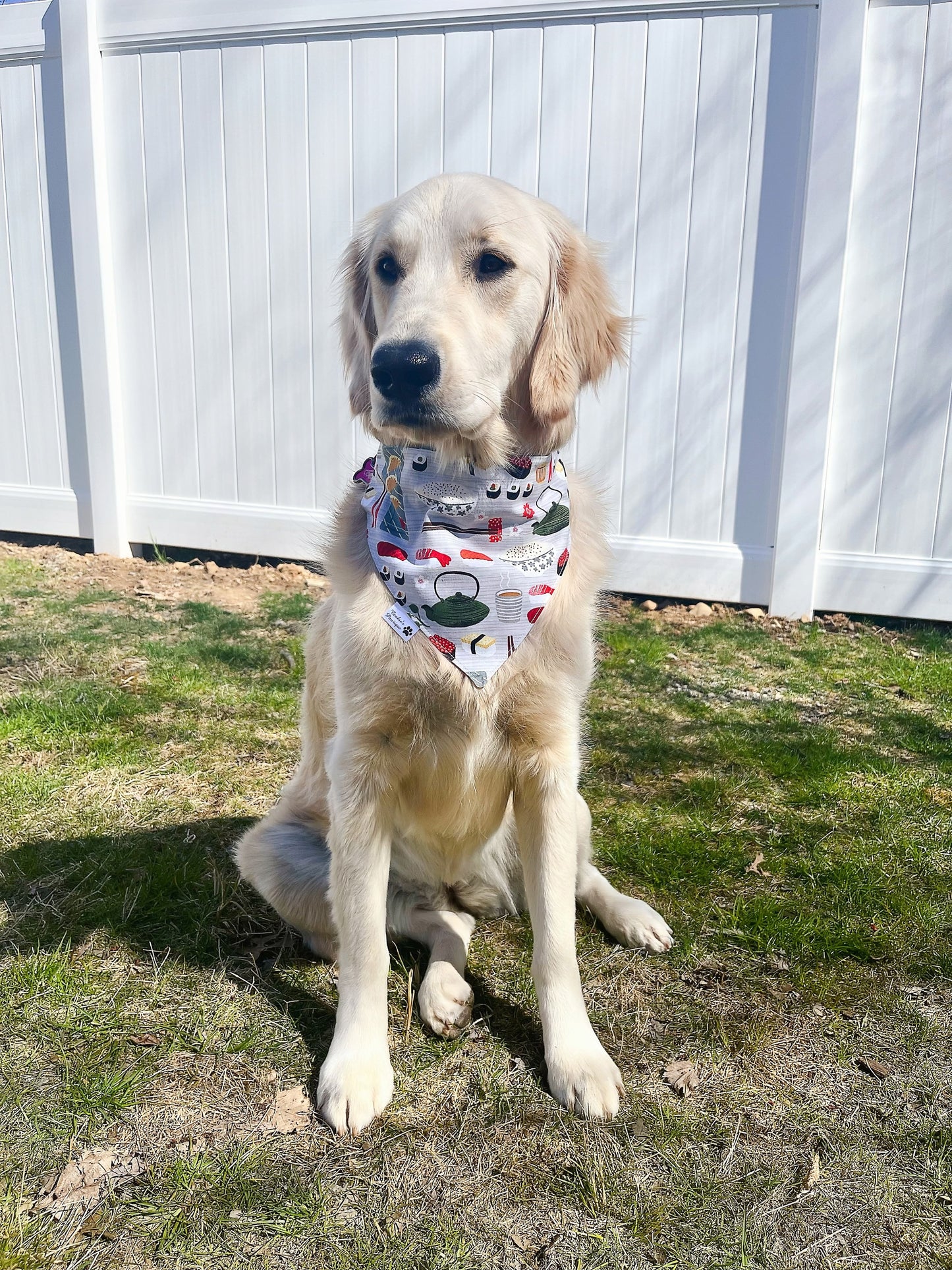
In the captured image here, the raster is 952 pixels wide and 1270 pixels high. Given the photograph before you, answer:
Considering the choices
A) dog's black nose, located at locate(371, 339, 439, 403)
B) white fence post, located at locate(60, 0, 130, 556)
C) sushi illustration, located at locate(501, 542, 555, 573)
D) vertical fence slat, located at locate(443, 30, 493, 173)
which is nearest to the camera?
dog's black nose, located at locate(371, 339, 439, 403)

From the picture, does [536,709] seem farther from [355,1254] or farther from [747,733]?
[747,733]

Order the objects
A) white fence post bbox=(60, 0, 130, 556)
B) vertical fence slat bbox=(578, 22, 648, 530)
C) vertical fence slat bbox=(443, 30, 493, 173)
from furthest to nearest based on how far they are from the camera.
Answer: white fence post bbox=(60, 0, 130, 556)
vertical fence slat bbox=(443, 30, 493, 173)
vertical fence slat bbox=(578, 22, 648, 530)

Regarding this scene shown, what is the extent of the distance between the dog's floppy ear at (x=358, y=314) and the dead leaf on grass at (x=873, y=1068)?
5.35 ft

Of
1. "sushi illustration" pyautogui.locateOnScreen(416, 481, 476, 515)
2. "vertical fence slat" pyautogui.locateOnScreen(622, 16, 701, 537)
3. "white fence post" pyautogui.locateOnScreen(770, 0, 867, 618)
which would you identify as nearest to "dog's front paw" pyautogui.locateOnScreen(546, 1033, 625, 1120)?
"sushi illustration" pyautogui.locateOnScreen(416, 481, 476, 515)

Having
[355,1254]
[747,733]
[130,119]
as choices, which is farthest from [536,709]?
[130,119]

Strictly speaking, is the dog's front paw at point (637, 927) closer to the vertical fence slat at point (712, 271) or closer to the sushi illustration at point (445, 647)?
the sushi illustration at point (445, 647)

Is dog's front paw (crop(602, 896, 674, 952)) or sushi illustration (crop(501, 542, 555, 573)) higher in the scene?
sushi illustration (crop(501, 542, 555, 573))

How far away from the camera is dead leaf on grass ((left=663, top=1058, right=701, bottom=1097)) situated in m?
1.73

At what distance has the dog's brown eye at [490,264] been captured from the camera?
179 cm

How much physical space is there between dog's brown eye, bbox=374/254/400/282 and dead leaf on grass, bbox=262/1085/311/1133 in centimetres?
157

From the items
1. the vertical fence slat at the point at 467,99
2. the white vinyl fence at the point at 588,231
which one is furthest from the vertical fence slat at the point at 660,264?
the vertical fence slat at the point at 467,99

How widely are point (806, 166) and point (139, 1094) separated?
4.65 meters

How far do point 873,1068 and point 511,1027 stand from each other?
0.70 meters

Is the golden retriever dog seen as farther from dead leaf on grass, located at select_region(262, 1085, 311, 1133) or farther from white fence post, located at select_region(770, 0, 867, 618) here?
white fence post, located at select_region(770, 0, 867, 618)
